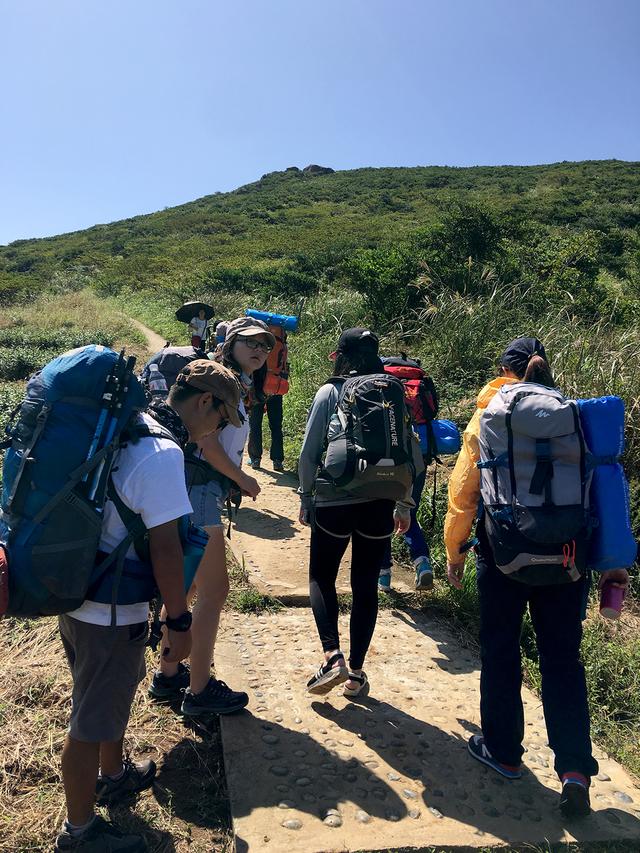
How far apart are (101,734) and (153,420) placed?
0.93 meters

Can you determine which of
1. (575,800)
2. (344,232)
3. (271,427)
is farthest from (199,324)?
(344,232)

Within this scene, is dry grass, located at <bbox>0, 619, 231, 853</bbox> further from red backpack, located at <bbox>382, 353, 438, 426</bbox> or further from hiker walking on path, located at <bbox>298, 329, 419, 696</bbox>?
red backpack, located at <bbox>382, 353, 438, 426</bbox>

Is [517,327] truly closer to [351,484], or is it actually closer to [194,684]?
[351,484]

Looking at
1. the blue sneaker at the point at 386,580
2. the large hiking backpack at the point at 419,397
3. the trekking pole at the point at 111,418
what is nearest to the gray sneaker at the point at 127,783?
the trekking pole at the point at 111,418

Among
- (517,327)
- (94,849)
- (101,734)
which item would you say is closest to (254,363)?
(101,734)

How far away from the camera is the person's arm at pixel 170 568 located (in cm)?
174

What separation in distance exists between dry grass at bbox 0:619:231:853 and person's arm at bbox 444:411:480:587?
1.29 metres

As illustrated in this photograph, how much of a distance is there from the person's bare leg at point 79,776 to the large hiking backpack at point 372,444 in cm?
131

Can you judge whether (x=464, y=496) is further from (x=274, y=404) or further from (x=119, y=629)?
(x=274, y=404)

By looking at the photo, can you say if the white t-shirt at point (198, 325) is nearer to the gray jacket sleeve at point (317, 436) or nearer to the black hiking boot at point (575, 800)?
the gray jacket sleeve at point (317, 436)

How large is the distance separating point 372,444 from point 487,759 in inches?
53.2

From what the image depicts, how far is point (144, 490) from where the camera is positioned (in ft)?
5.60

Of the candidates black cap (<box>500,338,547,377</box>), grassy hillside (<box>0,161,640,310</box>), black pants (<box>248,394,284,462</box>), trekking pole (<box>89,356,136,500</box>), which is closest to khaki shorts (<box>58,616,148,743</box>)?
trekking pole (<box>89,356,136,500</box>)

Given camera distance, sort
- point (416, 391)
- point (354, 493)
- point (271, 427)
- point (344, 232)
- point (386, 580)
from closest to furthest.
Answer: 1. point (354, 493)
2. point (416, 391)
3. point (386, 580)
4. point (271, 427)
5. point (344, 232)
